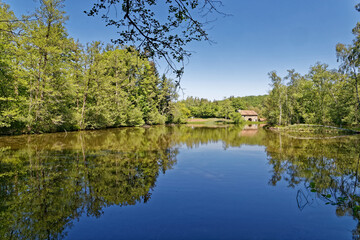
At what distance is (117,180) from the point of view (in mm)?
7734

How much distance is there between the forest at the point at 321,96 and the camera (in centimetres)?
2814

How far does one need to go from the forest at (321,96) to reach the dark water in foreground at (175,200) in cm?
2348

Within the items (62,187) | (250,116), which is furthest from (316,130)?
(250,116)

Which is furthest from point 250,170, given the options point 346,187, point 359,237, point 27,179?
point 27,179

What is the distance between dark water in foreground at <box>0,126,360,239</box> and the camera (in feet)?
14.8

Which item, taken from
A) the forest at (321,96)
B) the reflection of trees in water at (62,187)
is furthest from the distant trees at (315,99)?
the reflection of trees in water at (62,187)

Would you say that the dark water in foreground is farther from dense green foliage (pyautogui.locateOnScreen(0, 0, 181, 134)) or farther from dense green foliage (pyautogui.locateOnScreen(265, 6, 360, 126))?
dense green foliage (pyautogui.locateOnScreen(265, 6, 360, 126))

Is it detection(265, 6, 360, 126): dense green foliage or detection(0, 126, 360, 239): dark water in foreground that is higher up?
detection(265, 6, 360, 126): dense green foliage

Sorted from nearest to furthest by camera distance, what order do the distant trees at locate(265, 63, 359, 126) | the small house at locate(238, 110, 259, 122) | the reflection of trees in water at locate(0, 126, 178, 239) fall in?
the reflection of trees in water at locate(0, 126, 178, 239) < the distant trees at locate(265, 63, 359, 126) < the small house at locate(238, 110, 259, 122)

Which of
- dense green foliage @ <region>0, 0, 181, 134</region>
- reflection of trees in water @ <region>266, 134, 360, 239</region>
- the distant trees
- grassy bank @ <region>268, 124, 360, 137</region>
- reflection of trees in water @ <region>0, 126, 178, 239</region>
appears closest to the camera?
reflection of trees in water @ <region>0, 126, 178, 239</region>

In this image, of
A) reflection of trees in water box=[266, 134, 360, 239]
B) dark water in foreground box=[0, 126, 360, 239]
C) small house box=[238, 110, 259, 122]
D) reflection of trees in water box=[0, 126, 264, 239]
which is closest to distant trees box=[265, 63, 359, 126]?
reflection of trees in water box=[266, 134, 360, 239]

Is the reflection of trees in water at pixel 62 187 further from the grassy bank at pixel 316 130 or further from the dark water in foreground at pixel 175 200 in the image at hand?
the grassy bank at pixel 316 130

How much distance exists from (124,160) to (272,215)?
802 cm

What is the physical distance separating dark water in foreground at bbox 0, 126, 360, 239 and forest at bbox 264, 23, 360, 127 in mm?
23483
